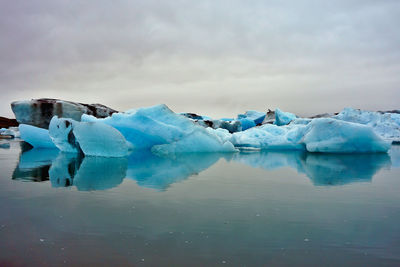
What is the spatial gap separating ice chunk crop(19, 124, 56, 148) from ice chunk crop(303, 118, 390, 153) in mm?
8682

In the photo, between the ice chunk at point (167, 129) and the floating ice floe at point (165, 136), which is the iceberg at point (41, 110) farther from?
the ice chunk at point (167, 129)

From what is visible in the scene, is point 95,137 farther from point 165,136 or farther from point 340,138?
point 340,138

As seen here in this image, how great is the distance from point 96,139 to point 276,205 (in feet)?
20.0

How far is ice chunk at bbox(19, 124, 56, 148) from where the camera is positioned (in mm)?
11766

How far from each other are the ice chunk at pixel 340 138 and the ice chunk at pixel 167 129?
2.63 meters

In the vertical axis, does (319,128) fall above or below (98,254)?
above

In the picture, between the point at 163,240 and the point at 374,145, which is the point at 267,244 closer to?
the point at 163,240

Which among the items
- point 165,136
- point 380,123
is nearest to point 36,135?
point 165,136

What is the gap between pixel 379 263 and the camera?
1.90 metres

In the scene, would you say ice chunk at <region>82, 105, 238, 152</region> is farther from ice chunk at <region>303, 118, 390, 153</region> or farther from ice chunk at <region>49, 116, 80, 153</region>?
ice chunk at <region>303, 118, 390, 153</region>

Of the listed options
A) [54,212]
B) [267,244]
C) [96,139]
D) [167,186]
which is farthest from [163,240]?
[96,139]

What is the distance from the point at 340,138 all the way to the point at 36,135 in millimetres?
9980

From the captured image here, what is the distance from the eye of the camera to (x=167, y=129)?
9.94 metres

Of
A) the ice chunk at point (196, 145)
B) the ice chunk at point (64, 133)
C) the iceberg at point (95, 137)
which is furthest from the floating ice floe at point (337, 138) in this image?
the ice chunk at point (64, 133)
